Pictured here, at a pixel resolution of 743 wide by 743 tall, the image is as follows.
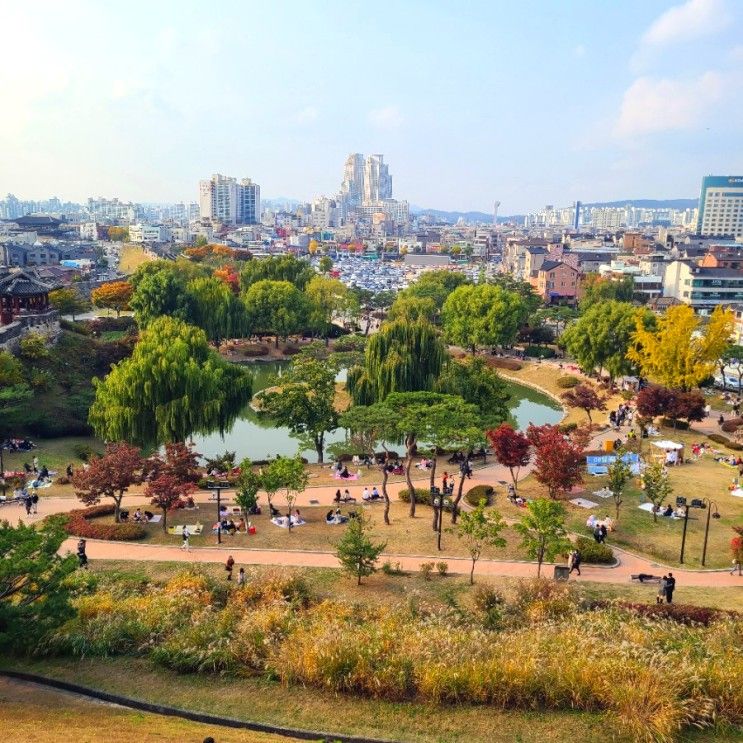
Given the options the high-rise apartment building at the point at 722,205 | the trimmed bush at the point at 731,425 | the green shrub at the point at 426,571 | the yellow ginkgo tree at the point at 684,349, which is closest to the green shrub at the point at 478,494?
the green shrub at the point at 426,571

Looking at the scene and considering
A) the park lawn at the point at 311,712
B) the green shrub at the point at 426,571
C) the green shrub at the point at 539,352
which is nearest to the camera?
the park lawn at the point at 311,712

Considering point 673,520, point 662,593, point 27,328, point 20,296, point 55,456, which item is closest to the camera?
point 662,593

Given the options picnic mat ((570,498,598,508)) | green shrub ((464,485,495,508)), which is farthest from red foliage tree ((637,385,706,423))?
green shrub ((464,485,495,508))

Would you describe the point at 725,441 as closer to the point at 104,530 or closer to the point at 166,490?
the point at 166,490

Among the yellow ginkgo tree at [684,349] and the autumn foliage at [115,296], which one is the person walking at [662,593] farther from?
the autumn foliage at [115,296]

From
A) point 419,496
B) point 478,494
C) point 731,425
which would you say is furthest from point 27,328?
point 731,425

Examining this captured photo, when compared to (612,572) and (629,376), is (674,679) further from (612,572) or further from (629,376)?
(629,376)
